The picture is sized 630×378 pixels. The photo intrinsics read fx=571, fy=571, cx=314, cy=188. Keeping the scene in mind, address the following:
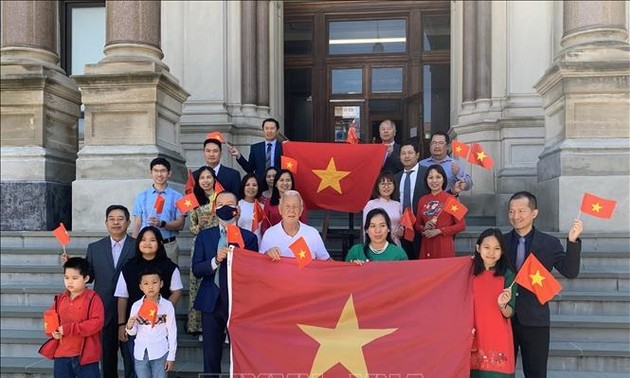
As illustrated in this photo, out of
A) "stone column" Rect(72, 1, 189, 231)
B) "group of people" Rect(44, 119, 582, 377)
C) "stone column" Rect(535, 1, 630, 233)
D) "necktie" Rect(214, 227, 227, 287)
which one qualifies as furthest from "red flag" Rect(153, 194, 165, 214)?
"stone column" Rect(535, 1, 630, 233)

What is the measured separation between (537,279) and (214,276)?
2.54 m

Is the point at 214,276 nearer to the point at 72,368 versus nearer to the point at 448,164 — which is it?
the point at 72,368

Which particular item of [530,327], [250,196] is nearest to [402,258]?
[530,327]

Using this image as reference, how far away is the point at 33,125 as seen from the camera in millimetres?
8750

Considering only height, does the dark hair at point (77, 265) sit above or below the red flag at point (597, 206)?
below

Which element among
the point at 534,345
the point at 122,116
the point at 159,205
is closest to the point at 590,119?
the point at 534,345

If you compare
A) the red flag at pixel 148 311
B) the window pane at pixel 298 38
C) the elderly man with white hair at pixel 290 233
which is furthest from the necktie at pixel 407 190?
the window pane at pixel 298 38

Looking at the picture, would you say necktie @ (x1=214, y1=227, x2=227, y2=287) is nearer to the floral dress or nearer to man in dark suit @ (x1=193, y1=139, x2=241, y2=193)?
the floral dress

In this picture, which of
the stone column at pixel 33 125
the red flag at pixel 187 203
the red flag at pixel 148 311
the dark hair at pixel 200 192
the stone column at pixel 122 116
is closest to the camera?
the red flag at pixel 148 311

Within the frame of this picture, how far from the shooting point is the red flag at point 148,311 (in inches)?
165

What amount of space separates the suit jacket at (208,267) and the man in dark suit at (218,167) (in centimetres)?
169

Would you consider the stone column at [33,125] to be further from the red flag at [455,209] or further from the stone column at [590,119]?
the stone column at [590,119]

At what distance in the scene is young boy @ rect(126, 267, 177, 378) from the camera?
4289 millimetres

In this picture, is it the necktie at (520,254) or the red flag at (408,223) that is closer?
the necktie at (520,254)
